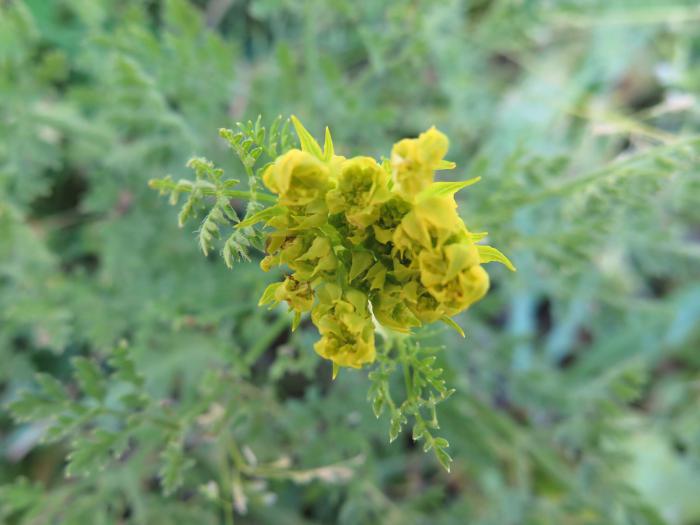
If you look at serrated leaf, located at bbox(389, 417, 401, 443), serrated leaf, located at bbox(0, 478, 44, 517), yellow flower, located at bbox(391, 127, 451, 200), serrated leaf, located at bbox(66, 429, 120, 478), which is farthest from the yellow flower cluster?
serrated leaf, located at bbox(0, 478, 44, 517)

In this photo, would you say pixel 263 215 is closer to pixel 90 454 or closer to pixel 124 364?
pixel 124 364

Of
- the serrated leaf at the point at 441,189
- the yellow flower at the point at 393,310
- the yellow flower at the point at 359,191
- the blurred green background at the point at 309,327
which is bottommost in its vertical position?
the blurred green background at the point at 309,327

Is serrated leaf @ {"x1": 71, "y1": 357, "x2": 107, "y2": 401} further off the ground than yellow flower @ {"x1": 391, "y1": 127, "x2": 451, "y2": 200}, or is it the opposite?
yellow flower @ {"x1": 391, "y1": 127, "x2": 451, "y2": 200}

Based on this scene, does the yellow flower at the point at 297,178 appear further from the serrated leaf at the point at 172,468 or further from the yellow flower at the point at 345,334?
the serrated leaf at the point at 172,468

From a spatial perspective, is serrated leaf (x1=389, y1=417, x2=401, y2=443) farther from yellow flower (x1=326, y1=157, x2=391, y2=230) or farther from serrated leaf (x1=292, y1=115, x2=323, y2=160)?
serrated leaf (x1=292, y1=115, x2=323, y2=160)

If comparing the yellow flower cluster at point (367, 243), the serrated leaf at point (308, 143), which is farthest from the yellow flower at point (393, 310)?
the serrated leaf at point (308, 143)

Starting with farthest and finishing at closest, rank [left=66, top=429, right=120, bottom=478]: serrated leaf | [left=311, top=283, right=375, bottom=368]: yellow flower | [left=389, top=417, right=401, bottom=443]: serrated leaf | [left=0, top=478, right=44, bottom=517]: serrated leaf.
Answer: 1. [left=0, top=478, right=44, bottom=517]: serrated leaf
2. [left=66, top=429, right=120, bottom=478]: serrated leaf
3. [left=389, top=417, right=401, bottom=443]: serrated leaf
4. [left=311, top=283, right=375, bottom=368]: yellow flower
